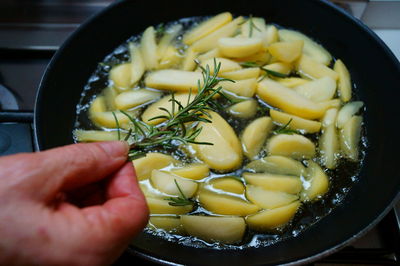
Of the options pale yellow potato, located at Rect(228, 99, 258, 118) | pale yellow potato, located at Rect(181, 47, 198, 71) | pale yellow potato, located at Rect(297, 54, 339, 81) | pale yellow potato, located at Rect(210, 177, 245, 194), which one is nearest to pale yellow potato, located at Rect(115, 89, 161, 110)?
pale yellow potato, located at Rect(181, 47, 198, 71)

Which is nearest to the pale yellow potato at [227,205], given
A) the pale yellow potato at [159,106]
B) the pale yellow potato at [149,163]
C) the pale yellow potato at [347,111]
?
the pale yellow potato at [149,163]

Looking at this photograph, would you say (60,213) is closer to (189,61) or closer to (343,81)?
(189,61)

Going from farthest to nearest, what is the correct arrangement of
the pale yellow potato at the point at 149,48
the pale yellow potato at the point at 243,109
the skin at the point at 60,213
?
the pale yellow potato at the point at 149,48 < the pale yellow potato at the point at 243,109 < the skin at the point at 60,213

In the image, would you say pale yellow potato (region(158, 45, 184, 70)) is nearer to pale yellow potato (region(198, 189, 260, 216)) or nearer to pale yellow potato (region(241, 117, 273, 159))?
pale yellow potato (region(241, 117, 273, 159))

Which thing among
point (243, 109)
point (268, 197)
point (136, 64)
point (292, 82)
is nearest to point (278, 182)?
point (268, 197)

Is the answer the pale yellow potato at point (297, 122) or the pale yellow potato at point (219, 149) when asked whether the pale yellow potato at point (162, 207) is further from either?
the pale yellow potato at point (297, 122)

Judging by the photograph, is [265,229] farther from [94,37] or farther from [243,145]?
[94,37]

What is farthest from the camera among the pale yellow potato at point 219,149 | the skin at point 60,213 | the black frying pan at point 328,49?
the pale yellow potato at point 219,149
